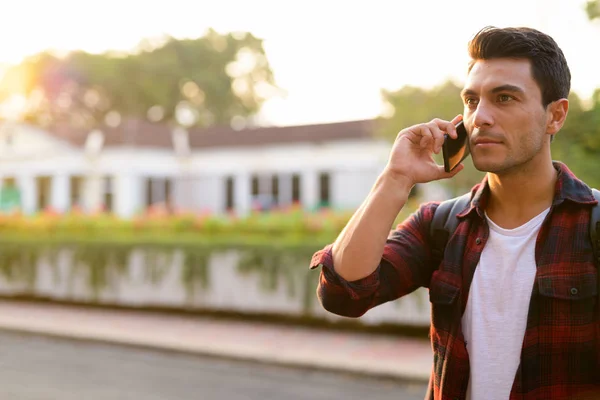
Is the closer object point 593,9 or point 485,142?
point 485,142

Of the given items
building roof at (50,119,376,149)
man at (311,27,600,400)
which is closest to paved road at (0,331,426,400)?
man at (311,27,600,400)

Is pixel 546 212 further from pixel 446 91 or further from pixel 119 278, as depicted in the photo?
pixel 446 91

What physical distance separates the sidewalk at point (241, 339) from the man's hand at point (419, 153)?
527 centimetres

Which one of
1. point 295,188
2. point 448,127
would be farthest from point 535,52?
point 295,188

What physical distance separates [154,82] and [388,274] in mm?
52455

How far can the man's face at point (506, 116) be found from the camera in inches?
63.5

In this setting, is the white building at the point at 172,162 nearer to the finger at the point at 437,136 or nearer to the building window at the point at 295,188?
the building window at the point at 295,188

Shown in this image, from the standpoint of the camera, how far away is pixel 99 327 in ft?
31.3

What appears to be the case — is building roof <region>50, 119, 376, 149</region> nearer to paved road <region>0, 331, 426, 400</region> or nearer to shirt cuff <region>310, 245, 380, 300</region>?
paved road <region>0, 331, 426, 400</region>

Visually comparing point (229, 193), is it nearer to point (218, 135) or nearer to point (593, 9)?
point (218, 135)

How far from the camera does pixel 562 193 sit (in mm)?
1638

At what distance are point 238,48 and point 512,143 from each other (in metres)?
55.4

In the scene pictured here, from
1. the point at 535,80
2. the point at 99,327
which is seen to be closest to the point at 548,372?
the point at 535,80

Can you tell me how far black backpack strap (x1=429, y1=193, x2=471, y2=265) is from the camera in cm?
181
